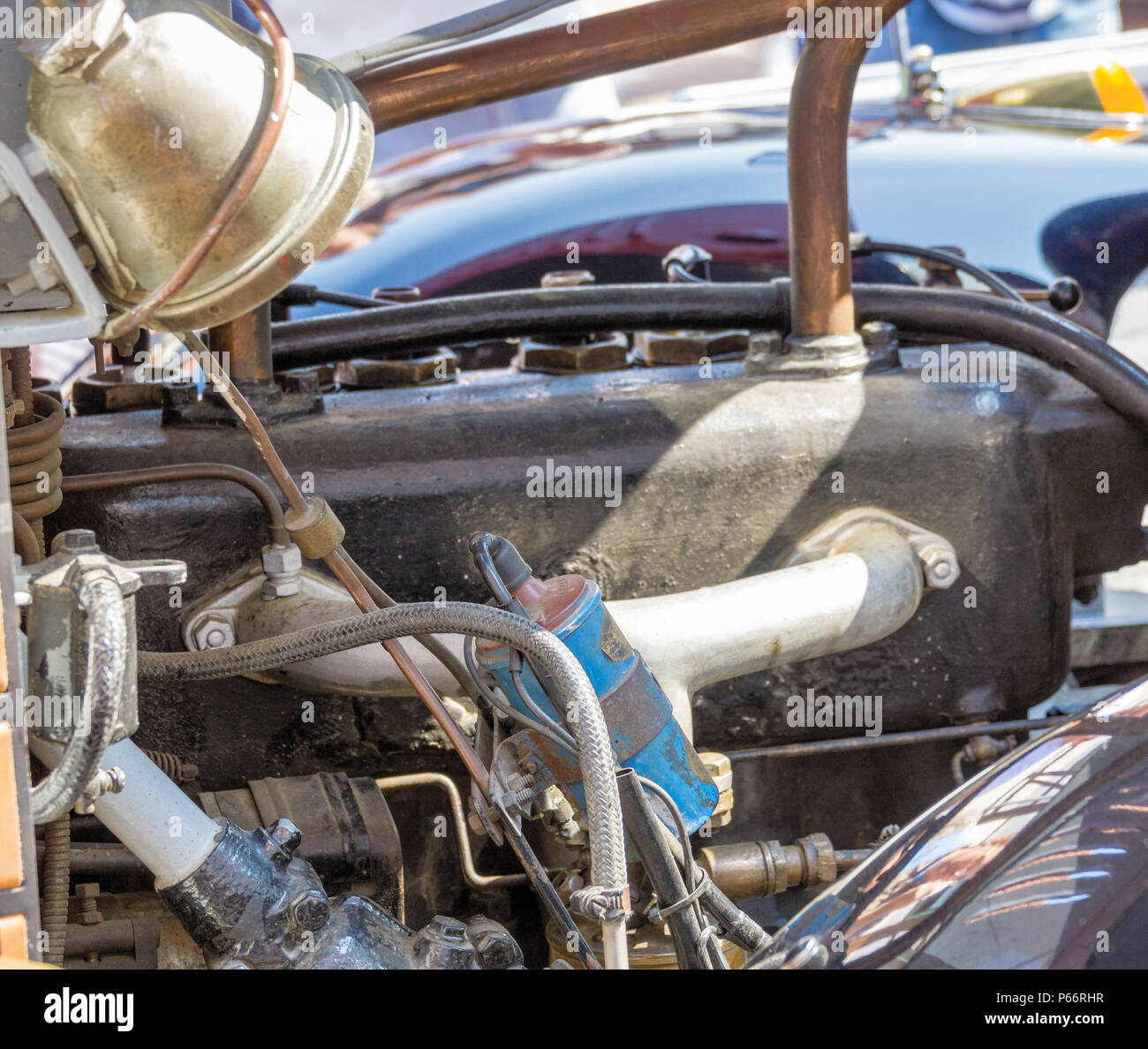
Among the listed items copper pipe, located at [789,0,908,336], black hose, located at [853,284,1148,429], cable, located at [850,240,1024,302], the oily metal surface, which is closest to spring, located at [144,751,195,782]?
the oily metal surface

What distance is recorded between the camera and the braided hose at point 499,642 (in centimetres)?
90

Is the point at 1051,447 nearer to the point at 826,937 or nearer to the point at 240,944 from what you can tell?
the point at 826,937

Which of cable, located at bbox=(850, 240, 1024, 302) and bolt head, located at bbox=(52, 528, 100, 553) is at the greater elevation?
cable, located at bbox=(850, 240, 1024, 302)

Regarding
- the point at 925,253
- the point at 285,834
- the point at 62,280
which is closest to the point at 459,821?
the point at 285,834

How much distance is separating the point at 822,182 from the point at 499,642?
2.33 ft

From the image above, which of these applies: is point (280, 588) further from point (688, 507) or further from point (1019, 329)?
point (1019, 329)

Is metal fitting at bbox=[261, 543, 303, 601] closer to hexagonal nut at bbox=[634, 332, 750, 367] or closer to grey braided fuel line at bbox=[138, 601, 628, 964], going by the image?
grey braided fuel line at bbox=[138, 601, 628, 964]

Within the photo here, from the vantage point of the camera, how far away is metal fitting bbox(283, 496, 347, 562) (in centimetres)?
104

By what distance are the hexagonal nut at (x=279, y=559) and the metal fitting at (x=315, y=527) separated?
0.14m

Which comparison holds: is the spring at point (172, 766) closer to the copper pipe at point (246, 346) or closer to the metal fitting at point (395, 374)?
the copper pipe at point (246, 346)

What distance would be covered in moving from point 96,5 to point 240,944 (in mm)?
662

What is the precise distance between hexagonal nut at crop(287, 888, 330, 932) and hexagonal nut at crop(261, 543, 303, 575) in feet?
1.10

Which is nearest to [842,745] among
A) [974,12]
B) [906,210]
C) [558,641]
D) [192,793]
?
[558,641]

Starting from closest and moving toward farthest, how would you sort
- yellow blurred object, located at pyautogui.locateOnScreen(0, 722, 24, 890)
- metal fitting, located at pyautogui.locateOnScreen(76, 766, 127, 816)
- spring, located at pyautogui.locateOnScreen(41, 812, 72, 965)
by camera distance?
1. yellow blurred object, located at pyautogui.locateOnScreen(0, 722, 24, 890)
2. metal fitting, located at pyautogui.locateOnScreen(76, 766, 127, 816)
3. spring, located at pyautogui.locateOnScreen(41, 812, 72, 965)
